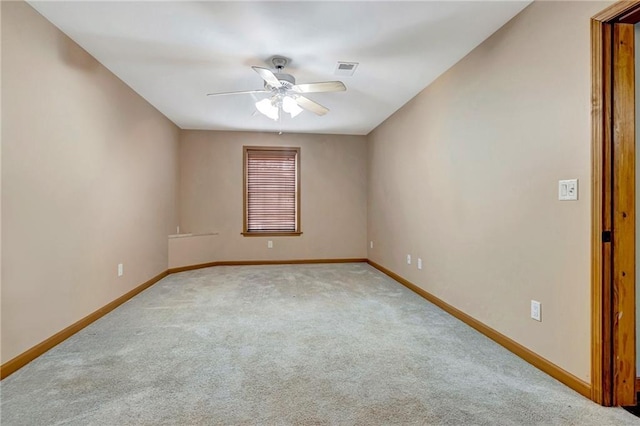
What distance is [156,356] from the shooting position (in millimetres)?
2248

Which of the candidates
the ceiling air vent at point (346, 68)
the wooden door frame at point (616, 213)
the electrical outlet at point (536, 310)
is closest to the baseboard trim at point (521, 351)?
the wooden door frame at point (616, 213)

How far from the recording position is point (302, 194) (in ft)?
19.7

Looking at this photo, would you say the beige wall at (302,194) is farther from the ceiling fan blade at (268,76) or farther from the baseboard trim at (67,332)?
the ceiling fan blade at (268,76)

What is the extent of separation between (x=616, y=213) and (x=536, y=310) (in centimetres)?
78

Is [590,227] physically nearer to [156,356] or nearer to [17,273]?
[156,356]

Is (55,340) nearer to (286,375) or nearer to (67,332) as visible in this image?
(67,332)

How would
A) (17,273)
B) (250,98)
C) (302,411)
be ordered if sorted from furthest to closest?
1. (250,98)
2. (17,273)
3. (302,411)

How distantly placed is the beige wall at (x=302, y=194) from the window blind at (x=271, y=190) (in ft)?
0.53

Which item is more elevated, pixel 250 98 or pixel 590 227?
pixel 250 98

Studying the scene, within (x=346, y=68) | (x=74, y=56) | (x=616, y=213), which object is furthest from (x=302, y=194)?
(x=616, y=213)

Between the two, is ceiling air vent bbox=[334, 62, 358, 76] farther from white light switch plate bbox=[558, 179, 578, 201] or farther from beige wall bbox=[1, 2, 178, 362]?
beige wall bbox=[1, 2, 178, 362]

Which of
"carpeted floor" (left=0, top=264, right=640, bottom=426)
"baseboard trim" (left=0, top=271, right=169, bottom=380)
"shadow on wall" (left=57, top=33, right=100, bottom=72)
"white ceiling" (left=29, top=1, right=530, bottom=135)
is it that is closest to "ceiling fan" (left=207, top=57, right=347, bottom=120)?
"white ceiling" (left=29, top=1, right=530, bottom=135)

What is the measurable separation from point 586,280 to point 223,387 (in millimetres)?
2115

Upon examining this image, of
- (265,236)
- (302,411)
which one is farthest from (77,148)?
(265,236)
